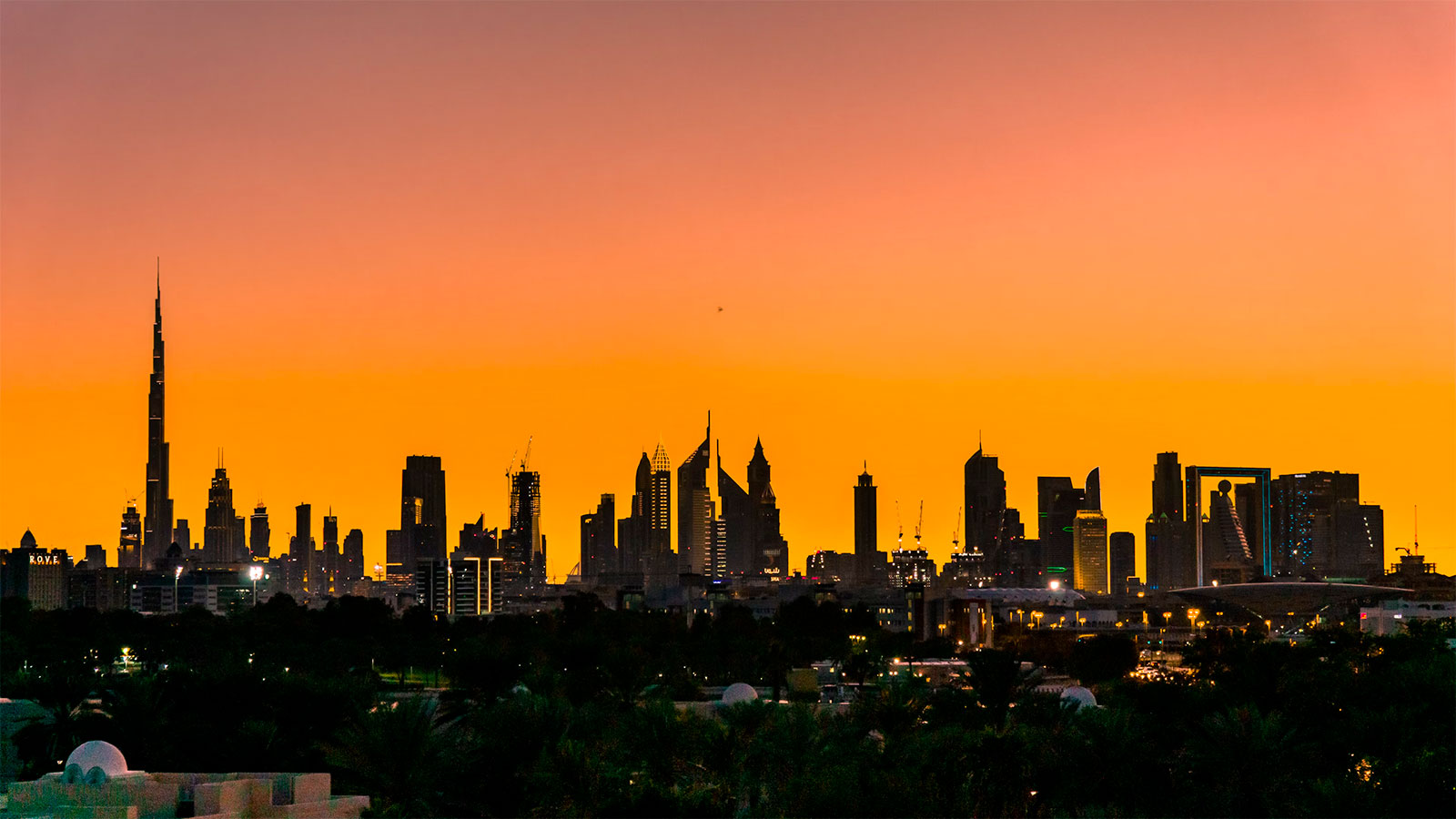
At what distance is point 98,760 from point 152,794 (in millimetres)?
1504

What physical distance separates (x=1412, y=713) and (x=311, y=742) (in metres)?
29.5

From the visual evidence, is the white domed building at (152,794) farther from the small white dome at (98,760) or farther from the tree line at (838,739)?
the tree line at (838,739)

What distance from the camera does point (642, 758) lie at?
4816 cm

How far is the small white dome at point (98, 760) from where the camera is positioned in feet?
124

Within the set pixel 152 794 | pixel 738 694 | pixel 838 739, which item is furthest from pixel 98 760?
pixel 738 694

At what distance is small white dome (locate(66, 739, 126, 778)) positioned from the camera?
37.8 metres

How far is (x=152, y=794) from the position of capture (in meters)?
37.4

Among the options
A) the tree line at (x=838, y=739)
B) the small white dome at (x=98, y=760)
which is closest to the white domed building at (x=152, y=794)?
the small white dome at (x=98, y=760)

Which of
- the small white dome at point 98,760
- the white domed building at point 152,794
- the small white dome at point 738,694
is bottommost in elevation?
the small white dome at point 738,694

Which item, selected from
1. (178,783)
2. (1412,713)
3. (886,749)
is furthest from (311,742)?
(1412,713)

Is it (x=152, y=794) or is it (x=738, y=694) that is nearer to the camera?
(x=152, y=794)

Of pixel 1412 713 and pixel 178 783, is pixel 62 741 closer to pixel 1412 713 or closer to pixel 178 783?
pixel 178 783

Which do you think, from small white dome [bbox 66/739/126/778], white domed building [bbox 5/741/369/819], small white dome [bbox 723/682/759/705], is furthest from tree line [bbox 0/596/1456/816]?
small white dome [bbox 66/739/126/778]

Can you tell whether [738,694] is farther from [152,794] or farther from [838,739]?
[152,794]
